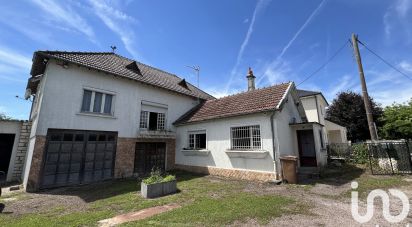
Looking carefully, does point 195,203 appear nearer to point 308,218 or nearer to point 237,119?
point 308,218

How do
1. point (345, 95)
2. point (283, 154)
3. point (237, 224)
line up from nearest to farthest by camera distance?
point (237, 224), point (283, 154), point (345, 95)

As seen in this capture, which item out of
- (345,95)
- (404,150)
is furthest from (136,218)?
(345,95)

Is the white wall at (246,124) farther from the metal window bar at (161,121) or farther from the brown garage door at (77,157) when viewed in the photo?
the brown garage door at (77,157)

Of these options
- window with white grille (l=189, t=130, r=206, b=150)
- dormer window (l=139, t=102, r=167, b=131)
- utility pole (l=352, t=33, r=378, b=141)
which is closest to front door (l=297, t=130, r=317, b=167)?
utility pole (l=352, t=33, r=378, b=141)

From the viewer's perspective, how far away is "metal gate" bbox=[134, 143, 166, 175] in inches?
547

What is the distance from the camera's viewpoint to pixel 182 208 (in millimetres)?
6484

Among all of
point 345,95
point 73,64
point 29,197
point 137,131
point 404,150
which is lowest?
point 29,197

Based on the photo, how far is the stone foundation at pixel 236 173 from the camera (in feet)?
34.3

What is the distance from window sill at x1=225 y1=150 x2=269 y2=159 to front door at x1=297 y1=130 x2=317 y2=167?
4.65m

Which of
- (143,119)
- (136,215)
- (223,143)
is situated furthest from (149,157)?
(136,215)

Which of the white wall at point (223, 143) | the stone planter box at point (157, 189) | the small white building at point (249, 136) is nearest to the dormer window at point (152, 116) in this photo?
the small white building at point (249, 136)

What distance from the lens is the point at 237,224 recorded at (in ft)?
17.1

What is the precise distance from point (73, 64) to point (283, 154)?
12.6 m

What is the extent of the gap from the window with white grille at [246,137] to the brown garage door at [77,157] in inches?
290
